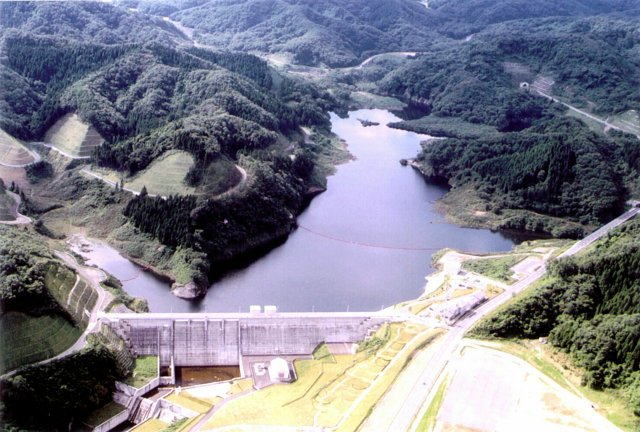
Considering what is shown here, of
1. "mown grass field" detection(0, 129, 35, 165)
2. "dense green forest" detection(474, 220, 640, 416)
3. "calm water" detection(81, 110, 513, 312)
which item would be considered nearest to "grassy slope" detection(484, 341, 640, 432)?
"dense green forest" detection(474, 220, 640, 416)

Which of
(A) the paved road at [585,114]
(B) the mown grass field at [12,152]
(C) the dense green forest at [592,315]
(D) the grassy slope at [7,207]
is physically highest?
(A) the paved road at [585,114]

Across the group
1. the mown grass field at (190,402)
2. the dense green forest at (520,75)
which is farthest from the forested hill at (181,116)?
the dense green forest at (520,75)

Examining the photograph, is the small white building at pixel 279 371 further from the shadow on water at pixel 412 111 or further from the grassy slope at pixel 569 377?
the shadow on water at pixel 412 111

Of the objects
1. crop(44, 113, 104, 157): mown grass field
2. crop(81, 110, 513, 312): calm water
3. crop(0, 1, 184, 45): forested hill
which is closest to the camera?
crop(81, 110, 513, 312): calm water

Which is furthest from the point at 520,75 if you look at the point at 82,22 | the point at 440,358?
the point at 440,358

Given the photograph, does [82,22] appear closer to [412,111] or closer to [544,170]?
[412,111]

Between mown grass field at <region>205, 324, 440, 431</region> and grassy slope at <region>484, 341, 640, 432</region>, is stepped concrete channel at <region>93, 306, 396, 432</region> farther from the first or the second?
grassy slope at <region>484, 341, 640, 432</region>
